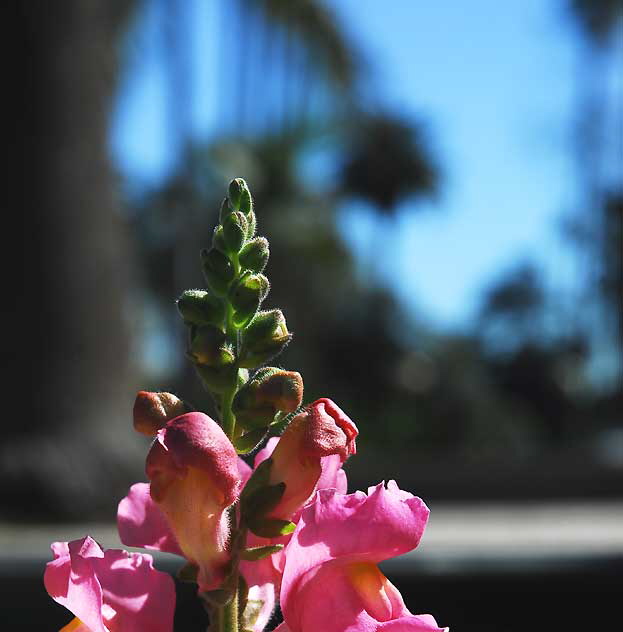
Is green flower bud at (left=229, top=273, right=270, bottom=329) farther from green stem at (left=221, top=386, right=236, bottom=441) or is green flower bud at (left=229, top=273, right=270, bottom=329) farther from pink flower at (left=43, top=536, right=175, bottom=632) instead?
pink flower at (left=43, top=536, right=175, bottom=632)

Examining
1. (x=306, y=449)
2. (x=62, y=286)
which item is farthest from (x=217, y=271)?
(x=62, y=286)

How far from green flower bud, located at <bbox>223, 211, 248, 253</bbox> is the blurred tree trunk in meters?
7.74

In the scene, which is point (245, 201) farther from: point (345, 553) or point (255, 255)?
point (345, 553)

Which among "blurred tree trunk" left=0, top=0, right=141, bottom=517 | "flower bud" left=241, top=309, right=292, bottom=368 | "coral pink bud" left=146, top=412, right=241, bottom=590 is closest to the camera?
"coral pink bud" left=146, top=412, right=241, bottom=590

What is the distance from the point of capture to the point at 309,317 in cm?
2077

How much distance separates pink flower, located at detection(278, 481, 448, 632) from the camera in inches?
25.4

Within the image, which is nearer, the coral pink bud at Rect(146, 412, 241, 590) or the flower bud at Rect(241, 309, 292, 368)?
the coral pink bud at Rect(146, 412, 241, 590)

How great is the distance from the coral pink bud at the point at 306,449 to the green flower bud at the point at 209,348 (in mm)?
65

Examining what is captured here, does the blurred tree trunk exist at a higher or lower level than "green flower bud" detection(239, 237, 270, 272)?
lower

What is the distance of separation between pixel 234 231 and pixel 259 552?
0.23 m

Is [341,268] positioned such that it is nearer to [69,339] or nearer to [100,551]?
[69,339]

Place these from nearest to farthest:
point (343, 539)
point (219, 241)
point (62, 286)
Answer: point (343, 539), point (219, 241), point (62, 286)

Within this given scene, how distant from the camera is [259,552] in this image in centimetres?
67

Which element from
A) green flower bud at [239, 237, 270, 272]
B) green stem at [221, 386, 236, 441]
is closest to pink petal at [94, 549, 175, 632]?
green stem at [221, 386, 236, 441]
